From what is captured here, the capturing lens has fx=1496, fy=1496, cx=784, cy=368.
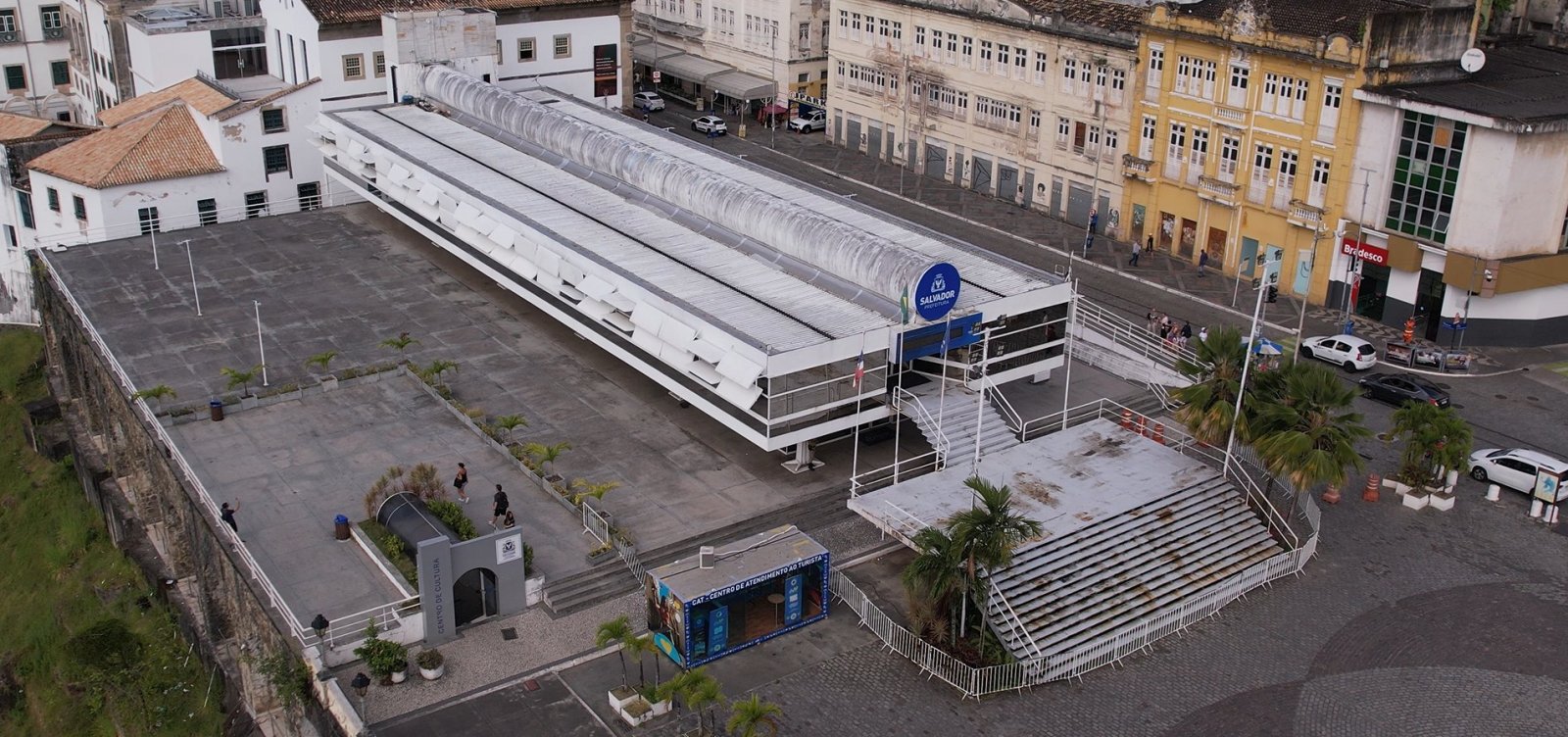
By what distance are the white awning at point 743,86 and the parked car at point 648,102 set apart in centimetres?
380

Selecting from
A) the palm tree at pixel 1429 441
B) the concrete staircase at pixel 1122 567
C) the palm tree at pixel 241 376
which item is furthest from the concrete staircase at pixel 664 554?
the palm tree at pixel 1429 441

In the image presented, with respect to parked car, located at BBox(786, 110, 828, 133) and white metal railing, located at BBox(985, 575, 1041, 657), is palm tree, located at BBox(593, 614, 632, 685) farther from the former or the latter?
parked car, located at BBox(786, 110, 828, 133)

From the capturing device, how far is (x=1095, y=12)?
81.1 meters

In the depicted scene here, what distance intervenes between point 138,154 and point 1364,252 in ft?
193

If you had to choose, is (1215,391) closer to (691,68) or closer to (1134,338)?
(1134,338)

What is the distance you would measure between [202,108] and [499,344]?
27523 mm

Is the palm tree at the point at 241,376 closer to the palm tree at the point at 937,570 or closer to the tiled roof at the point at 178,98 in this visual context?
the tiled roof at the point at 178,98

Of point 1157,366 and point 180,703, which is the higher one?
point 1157,366

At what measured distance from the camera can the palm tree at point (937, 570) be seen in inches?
1602

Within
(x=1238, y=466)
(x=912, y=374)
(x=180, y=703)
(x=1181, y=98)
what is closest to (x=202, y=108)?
(x=180, y=703)

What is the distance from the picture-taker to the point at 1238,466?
50.1m

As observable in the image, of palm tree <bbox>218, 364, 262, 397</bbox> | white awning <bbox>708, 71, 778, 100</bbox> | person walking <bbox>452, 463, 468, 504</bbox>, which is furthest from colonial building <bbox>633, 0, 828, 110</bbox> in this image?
person walking <bbox>452, 463, 468, 504</bbox>

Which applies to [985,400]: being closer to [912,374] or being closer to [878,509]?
[912,374]

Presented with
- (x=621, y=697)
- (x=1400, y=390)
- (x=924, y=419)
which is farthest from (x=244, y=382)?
(x=1400, y=390)
